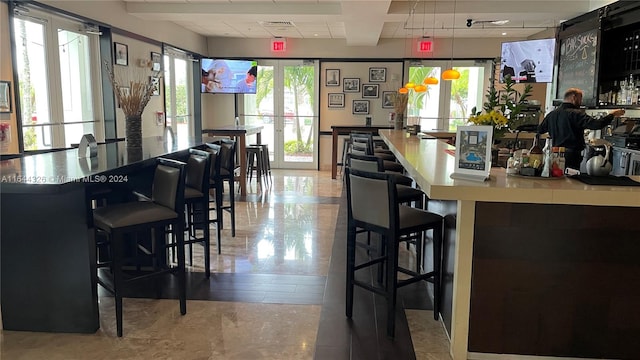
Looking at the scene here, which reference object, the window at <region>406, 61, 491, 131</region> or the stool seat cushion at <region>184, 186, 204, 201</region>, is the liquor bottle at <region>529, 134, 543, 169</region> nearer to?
the stool seat cushion at <region>184, 186, 204, 201</region>

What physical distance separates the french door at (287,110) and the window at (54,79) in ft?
14.6

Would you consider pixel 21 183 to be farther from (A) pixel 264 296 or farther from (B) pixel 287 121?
(B) pixel 287 121

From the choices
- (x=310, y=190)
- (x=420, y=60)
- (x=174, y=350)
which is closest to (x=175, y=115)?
(x=310, y=190)

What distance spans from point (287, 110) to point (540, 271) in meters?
8.39

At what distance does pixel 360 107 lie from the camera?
1021 cm

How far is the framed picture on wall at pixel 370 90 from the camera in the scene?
33.1 ft

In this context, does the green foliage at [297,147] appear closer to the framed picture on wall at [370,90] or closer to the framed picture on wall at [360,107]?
the framed picture on wall at [360,107]

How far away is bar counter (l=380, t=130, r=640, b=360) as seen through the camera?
7.60 ft

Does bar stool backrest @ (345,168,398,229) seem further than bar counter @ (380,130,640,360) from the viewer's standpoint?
Yes

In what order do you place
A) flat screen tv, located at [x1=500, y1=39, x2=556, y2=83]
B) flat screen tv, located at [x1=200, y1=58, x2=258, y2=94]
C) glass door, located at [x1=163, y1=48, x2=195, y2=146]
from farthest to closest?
flat screen tv, located at [x1=200, y1=58, x2=258, y2=94], glass door, located at [x1=163, y1=48, x2=195, y2=146], flat screen tv, located at [x1=500, y1=39, x2=556, y2=83]

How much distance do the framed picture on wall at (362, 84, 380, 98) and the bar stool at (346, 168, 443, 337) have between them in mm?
7415

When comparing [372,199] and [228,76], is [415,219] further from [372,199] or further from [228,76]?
[228,76]

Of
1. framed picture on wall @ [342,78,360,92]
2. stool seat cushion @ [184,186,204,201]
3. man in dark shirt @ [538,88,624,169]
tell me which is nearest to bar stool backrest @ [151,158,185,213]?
stool seat cushion @ [184,186,204,201]

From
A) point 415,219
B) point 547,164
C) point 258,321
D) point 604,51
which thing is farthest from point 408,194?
point 604,51
